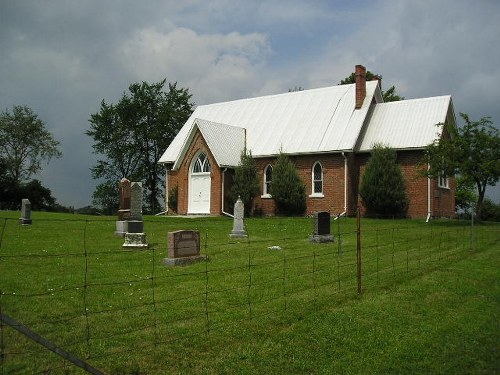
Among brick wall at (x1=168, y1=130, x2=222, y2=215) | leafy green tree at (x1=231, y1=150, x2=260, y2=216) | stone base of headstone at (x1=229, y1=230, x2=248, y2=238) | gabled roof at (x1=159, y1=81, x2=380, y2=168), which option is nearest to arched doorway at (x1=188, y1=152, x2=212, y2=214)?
brick wall at (x1=168, y1=130, x2=222, y2=215)

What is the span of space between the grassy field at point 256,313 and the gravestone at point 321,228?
7.95 ft

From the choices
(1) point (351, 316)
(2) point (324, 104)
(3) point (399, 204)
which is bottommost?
(1) point (351, 316)

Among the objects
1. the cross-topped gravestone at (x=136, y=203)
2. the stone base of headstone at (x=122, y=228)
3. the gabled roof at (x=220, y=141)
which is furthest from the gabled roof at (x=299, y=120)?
the cross-topped gravestone at (x=136, y=203)

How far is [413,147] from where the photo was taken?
28.8 metres

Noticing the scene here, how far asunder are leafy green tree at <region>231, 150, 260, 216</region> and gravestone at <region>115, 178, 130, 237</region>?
33.7 feet

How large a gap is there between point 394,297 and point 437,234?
11663mm

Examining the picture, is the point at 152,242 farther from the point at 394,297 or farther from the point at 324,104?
the point at 324,104

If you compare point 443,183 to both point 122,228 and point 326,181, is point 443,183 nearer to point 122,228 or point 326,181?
point 326,181

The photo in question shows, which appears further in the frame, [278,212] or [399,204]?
[278,212]

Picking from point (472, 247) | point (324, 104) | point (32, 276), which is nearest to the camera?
point (32, 276)

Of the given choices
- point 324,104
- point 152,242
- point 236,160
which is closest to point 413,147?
point 324,104

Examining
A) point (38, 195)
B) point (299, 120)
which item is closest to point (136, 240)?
point (299, 120)

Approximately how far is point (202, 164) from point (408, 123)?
12321 millimetres

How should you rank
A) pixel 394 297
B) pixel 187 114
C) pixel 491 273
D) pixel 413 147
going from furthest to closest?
pixel 187 114 → pixel 413 147 → pixel 491 273 → pixel 394 297
